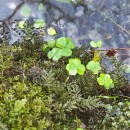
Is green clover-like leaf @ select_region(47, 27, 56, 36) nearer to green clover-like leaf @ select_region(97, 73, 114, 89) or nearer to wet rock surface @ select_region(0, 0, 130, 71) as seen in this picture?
wet rock surface @ select_region(0, 0, 130, 71)

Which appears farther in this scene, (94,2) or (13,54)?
(94,2)

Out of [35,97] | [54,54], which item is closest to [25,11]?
[54,54]

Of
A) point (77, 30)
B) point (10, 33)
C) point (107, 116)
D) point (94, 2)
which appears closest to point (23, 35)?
point (10, 33)

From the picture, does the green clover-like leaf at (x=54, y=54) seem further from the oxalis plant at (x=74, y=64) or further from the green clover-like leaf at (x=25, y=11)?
the green clover-like leaf at (x=25, y=11)

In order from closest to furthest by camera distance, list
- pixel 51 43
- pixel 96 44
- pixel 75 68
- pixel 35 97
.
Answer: pixel 35 97 < pixel 75 68 < pixel 51 43 < pixel 96 44

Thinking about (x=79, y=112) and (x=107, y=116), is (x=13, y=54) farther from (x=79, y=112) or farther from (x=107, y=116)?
(x=107, y=116)

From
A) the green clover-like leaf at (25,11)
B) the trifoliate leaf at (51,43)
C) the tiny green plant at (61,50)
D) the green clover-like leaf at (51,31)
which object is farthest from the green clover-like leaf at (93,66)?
the green clover-like leaf at (25,11)

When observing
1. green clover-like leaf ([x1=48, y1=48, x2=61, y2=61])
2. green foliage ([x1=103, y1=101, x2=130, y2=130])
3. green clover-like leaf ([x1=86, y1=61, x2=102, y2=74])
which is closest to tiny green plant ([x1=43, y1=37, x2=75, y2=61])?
green clover-like leaf ([x1=48, y1=48, x2=61, y2=61])

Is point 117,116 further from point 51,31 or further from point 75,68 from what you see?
point 51,31
